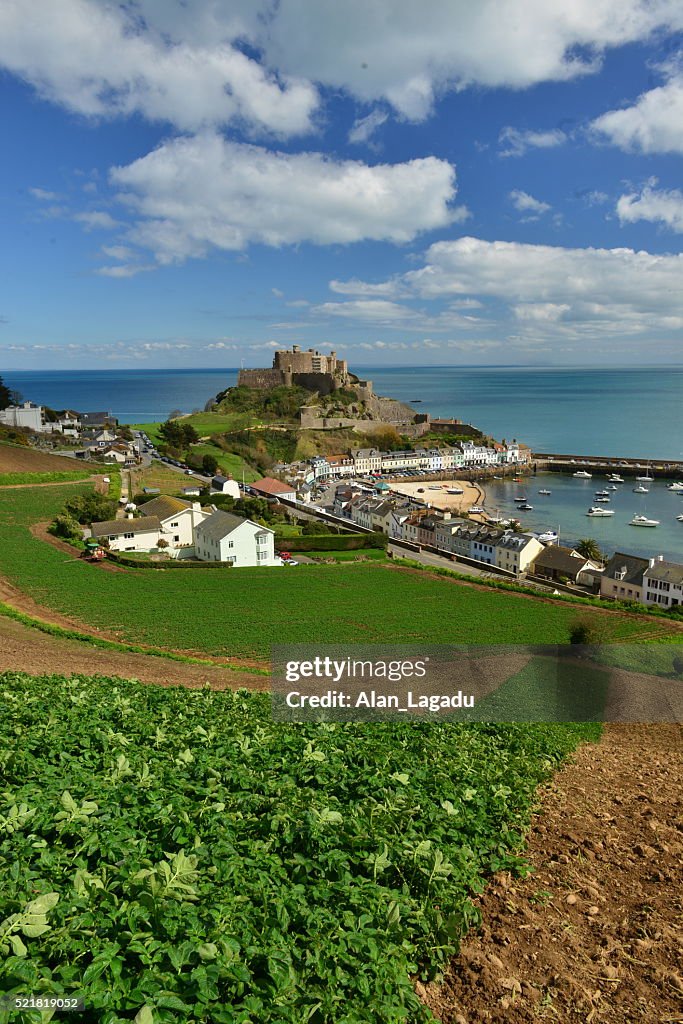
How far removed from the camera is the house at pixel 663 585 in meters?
29.7

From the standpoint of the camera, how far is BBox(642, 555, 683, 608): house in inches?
1169

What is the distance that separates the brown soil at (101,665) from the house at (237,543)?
Result: 14091 millimetres

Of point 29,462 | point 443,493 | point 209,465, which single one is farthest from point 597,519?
point 29,462

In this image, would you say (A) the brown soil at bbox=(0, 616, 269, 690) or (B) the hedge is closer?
(A) the brown soil at bbox=(0, 616, 269, 690)

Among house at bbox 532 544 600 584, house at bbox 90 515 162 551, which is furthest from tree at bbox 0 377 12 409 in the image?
house at bbox 532 544 600 584

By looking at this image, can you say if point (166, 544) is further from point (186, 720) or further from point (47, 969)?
point (47, 969)

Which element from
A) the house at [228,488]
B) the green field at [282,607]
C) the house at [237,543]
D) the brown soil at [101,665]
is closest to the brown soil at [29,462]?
the house at [228,488]

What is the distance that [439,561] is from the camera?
37.3 meters

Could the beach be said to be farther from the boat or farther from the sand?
the boat

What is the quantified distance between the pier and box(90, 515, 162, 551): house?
6808 centimetres

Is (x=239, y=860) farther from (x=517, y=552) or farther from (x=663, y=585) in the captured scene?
(x=517, y=552)

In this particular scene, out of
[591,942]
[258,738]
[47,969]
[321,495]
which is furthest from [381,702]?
[321,495]

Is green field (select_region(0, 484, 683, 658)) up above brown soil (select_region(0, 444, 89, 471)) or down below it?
below

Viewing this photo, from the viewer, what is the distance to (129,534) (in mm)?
31875
